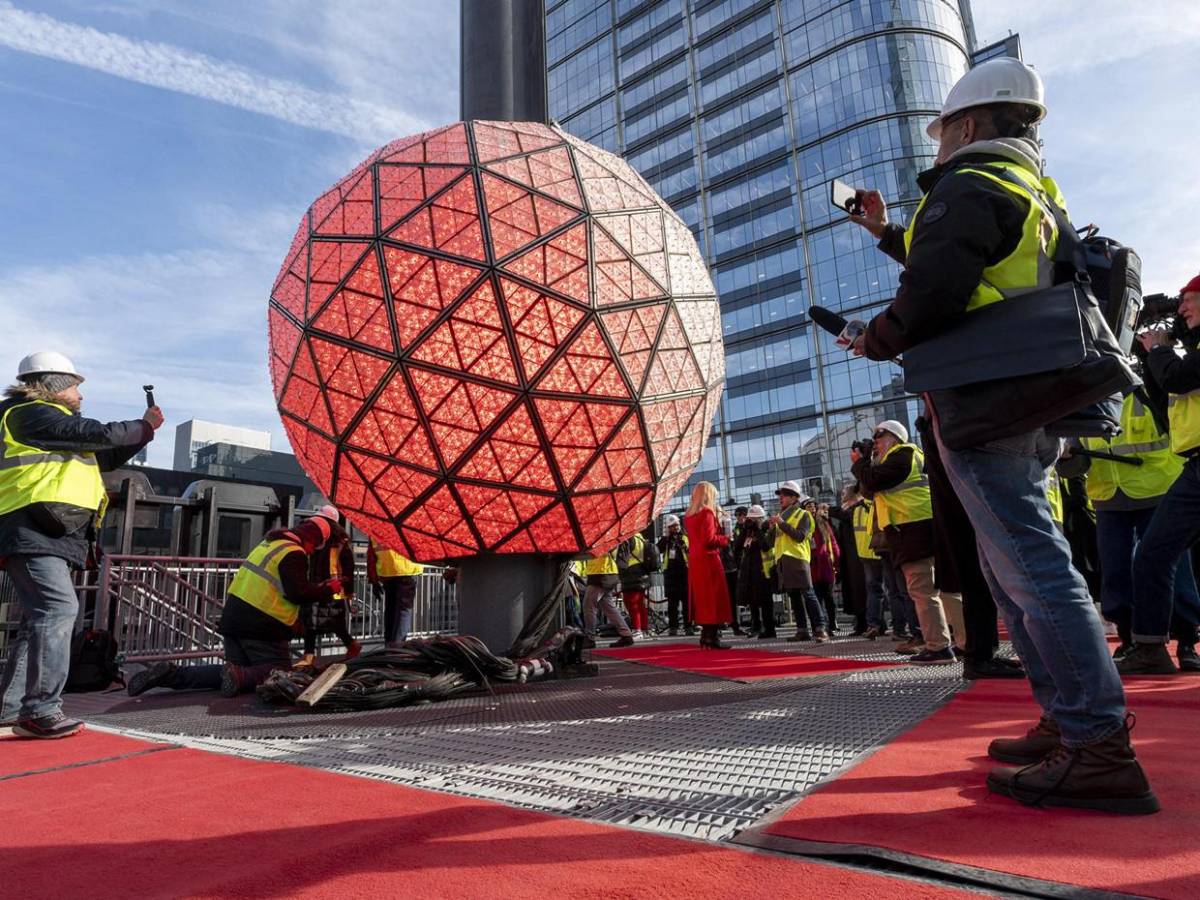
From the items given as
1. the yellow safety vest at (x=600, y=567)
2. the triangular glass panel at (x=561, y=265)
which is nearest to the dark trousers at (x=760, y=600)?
the yellow safety vest at (x=600, y=567)

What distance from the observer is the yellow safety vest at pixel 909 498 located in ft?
16.0

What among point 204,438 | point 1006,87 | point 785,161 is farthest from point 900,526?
point 204,438

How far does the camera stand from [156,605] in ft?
21.9

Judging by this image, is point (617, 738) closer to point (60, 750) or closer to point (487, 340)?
point (487, 340)

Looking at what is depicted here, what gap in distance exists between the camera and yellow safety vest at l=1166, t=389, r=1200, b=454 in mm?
3281

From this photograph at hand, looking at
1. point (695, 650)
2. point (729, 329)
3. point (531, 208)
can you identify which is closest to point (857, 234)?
point (729, 329)

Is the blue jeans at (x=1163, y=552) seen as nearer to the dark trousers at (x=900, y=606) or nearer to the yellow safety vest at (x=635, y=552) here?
the dark trousers at (x=900, y=606)

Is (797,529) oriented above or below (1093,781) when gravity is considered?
above

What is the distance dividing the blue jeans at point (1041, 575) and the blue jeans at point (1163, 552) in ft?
7.36

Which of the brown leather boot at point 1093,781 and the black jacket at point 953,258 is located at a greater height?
the black jacket at point 953,258

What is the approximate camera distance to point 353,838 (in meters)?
1.38

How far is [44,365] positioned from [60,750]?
1893 mm

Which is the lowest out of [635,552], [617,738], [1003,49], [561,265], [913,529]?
[617,738]

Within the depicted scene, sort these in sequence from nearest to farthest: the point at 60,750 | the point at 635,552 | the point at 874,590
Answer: the point at 60,750, the point at 874,590, the point at 635,552
